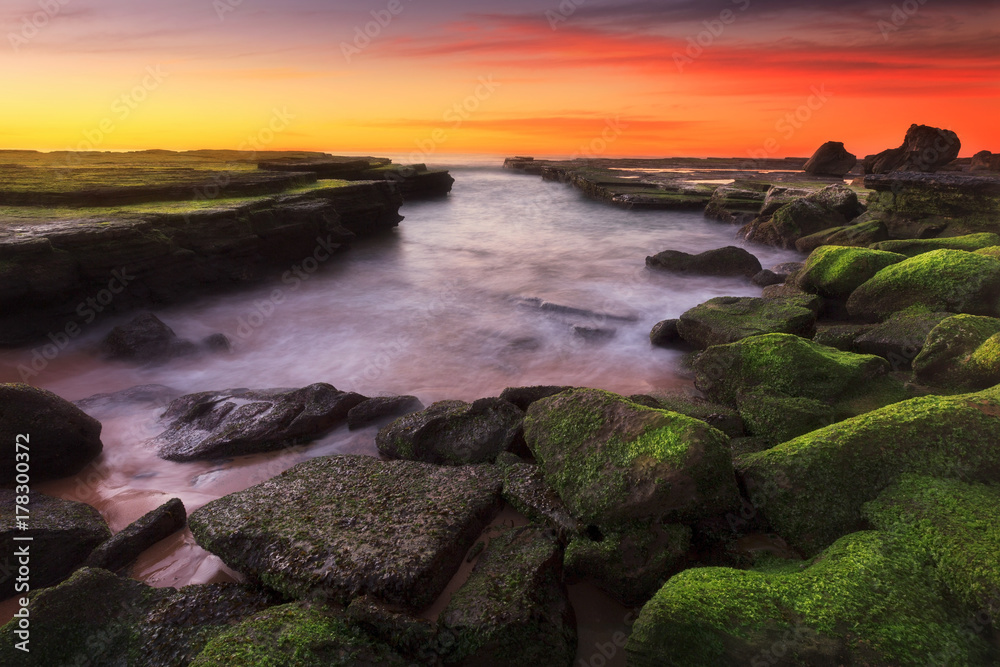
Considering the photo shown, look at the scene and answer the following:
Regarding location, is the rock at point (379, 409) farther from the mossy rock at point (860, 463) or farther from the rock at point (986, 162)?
the rock at point (986, 162)

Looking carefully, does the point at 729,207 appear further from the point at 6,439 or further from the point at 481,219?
the point at 6,439

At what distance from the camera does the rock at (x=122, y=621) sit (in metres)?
2.76

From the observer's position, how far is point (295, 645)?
2.55 metres

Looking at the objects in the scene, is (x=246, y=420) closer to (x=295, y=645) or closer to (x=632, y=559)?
(x=295, y=645)

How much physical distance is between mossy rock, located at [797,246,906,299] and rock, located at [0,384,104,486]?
382 inches

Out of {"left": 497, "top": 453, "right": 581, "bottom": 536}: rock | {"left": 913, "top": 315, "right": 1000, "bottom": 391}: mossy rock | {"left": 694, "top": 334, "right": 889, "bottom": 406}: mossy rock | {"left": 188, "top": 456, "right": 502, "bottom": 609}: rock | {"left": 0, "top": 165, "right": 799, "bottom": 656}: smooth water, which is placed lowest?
{"left": 0, "top": 165, "right": 799, "bottom": 656}: smooth water

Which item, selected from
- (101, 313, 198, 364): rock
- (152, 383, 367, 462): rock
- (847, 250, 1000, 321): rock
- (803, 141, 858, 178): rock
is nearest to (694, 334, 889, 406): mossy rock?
(847, 250, 1000, 321): rock

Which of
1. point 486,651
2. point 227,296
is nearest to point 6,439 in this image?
point 486,651

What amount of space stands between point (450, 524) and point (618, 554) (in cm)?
109

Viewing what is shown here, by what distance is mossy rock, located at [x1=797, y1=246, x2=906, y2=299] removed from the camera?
25.4 feet

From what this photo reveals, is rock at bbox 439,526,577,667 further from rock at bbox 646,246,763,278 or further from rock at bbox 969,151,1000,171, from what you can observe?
rock at bbox 969,151,1000,171

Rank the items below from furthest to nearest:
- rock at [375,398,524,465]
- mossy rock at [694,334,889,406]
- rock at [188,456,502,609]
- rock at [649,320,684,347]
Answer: rock at [649,320,684,347]
mossy rock at [694,334,889,406]
rock at [375,398,524,465]
rock at [188,456,502,609]

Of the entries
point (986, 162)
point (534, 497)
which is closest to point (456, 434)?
point (534, 497)

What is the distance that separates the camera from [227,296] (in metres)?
11.6
